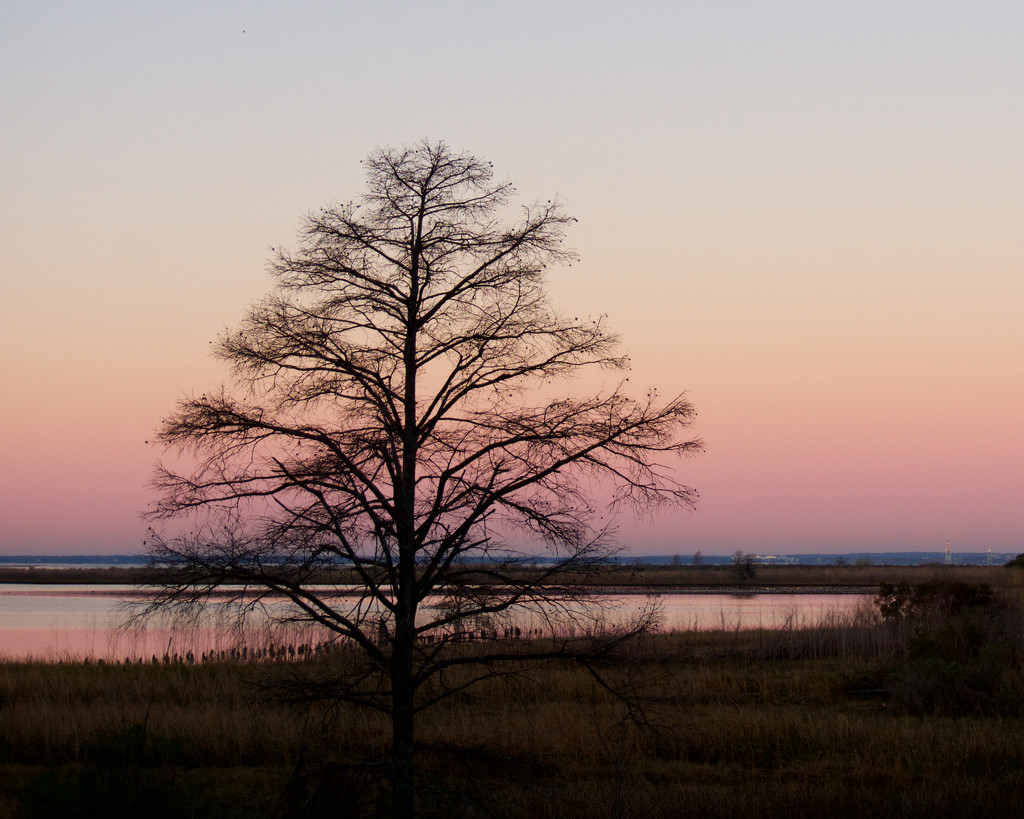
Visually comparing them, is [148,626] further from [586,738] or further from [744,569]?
[744,569]

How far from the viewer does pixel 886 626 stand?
91.4 feet

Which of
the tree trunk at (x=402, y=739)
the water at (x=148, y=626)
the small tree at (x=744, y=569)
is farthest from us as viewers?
the small tree at (x=744, y=569)

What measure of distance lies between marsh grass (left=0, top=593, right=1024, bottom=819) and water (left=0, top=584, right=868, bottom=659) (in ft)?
5.67

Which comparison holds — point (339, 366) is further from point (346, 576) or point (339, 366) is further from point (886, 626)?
A: point (886, 626)

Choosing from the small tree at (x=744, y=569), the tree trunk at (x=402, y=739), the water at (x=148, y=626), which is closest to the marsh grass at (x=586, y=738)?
the tree trunk at (x=402, y=739)

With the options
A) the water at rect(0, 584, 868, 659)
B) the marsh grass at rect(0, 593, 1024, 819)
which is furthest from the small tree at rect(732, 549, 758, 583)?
the marsh grass at rect(0, 593, 1024, 819)

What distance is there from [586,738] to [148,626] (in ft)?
88.6

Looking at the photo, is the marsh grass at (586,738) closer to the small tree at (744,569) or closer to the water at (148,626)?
the water at (148,626)

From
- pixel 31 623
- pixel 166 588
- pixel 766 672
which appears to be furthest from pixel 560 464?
pixel 31 623

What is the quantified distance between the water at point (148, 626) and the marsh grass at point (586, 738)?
1.73 metres

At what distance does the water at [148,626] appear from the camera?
98.4 feet

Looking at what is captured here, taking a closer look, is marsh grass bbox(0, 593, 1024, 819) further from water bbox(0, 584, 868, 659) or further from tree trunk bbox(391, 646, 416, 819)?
water bbox(0, 584, 868, 659)

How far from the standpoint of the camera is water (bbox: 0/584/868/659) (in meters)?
30.0

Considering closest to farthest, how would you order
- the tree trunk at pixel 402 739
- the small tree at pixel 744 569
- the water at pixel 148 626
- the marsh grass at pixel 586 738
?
1. the tree trunk at pixel 402 739
2. the marsh grass at pixel 586 738
3. the water at pixel 148 626
4. the small tree at pixel 744 569
